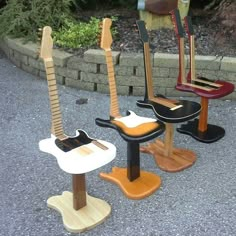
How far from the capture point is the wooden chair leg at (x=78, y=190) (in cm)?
239

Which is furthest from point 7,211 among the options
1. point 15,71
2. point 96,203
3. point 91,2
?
point 91,2

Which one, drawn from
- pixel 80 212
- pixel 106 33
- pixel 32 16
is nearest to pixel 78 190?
pixel 80 212

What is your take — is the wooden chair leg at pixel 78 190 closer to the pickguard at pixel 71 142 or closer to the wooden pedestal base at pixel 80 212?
the wooden pedestal base at pixel 80 212

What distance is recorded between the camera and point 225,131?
3502 millimetres

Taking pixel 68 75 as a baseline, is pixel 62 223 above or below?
below

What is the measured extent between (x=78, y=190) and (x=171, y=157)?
2.89ft

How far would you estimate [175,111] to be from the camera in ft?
9.19

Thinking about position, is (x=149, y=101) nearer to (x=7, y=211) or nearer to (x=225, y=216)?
(x=225, y=216)

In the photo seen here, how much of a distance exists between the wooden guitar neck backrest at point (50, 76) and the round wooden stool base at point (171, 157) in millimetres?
846

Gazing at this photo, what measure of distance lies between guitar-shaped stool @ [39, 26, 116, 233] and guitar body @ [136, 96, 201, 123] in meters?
0.48

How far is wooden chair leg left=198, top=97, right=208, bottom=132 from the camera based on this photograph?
3.22m

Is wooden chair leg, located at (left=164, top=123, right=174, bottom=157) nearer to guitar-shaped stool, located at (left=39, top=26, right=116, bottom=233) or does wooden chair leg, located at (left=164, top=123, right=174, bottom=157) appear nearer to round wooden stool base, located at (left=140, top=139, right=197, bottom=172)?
round wooden stool base, located at (left=140, top=139, right=197, bottom=172)

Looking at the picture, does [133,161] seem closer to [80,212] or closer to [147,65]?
[80,212]

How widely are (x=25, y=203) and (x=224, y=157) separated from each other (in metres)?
1.48
